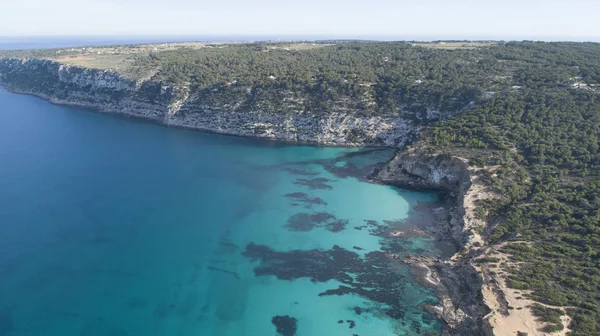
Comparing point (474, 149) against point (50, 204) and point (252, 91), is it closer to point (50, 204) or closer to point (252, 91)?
point (252, 91)

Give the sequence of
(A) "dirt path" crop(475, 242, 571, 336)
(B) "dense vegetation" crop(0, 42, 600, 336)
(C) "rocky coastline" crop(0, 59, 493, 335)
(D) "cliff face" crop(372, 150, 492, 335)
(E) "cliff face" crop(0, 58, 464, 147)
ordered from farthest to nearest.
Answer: (E) "cliff face" crop(0, 58, 464, 147), (C) "rocky coastline" crop(0, 59, 493, 335), (B) "dense vegetation" crop(0, 42, 600, 336), (D) "cliff face" crop(372, 150, 492, 335), (A) "dirt path" crop(475, 242, 571, 336)

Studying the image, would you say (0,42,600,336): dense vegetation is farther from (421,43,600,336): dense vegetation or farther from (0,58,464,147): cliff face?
(0,58,464,147): cliff face

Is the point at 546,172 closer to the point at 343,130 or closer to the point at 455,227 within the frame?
the point at 455,227

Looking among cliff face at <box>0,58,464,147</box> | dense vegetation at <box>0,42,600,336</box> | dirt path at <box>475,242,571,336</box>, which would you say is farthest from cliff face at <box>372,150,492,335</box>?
cliff face at <box>0,58,464,147</box>

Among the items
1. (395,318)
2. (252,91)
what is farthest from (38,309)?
(252,91)

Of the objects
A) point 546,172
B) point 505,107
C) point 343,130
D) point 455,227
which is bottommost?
point 455,227

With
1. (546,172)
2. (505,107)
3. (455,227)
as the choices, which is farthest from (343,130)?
(546,172)

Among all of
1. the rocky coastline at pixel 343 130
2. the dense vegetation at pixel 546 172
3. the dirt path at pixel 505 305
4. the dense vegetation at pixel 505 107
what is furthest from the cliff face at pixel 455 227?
A: the dense vegetation at pixel 546 172
